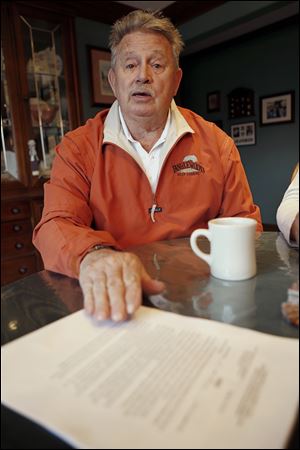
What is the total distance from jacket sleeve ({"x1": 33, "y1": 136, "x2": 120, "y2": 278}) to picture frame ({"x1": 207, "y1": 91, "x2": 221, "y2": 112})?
332cm

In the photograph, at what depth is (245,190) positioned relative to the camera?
3.92ft

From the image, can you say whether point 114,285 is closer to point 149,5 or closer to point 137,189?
point 137,189

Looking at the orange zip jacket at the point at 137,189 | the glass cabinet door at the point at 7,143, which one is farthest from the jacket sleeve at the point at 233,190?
the glass cabinet door at the point at 7,143

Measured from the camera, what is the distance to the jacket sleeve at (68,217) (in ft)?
2.45

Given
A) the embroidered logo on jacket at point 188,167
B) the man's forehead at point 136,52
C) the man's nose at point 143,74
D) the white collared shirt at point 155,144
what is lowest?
the embroidered logo on jacket at point 188,167

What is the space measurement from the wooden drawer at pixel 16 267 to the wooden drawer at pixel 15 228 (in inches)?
6.7

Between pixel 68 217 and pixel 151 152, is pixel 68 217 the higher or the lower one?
the lower one

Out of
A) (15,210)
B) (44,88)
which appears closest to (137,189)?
(15,210)

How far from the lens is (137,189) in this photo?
1.08 meters

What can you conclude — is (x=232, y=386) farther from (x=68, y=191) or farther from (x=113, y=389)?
(x=68, y=191)

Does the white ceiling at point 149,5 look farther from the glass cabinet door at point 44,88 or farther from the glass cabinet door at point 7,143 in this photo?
the glass cabinet door at point 7,143

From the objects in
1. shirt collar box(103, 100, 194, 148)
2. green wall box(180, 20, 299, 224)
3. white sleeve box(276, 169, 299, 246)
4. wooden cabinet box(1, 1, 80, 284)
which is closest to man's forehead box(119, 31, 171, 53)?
shirt collar box(103, 100, 194, 148)

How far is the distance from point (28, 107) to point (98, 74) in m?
0.74

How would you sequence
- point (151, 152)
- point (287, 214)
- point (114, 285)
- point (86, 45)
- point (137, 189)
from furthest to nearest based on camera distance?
point (86, 45) < point (151, 152) < point (137, 189) < point (287, 214) < point (114, 285)
